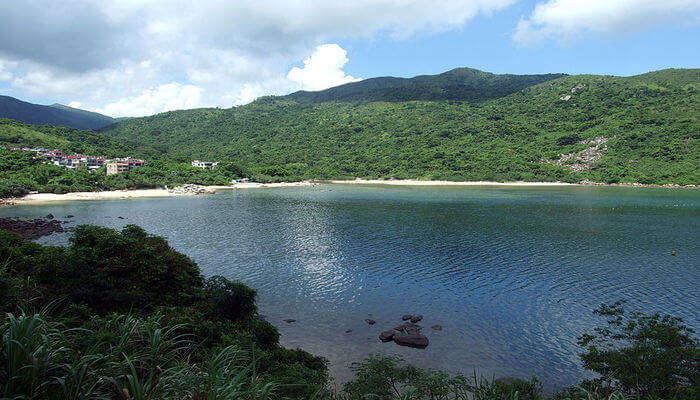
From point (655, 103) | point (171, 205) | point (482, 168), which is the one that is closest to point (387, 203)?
point (171, 205)

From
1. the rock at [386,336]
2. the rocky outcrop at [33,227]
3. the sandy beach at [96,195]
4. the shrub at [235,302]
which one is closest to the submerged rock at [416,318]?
the rock at [386,336]

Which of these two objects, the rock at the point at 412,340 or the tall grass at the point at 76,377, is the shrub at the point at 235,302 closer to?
the rock at the point at 412,340

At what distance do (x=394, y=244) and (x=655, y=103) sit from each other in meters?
168

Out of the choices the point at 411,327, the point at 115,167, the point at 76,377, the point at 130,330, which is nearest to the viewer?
the point at 76,377

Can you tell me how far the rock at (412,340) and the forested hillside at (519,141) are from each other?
11276 cm

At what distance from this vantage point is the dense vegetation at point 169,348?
14.9 ft

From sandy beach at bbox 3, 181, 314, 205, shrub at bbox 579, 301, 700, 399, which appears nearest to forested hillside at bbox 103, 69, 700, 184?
sandy beach at bbox 3, 181, 314, 205

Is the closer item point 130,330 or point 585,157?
point 130,330

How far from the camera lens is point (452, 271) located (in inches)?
1033

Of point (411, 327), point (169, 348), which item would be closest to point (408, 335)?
point (411, 327)

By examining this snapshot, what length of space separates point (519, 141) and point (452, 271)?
459ft

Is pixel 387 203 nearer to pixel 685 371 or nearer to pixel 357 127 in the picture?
pixel 685 371

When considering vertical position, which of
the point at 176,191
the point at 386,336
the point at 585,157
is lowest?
the point at 386,336

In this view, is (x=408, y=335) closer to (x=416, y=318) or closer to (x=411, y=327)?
(x=411, y=327)
